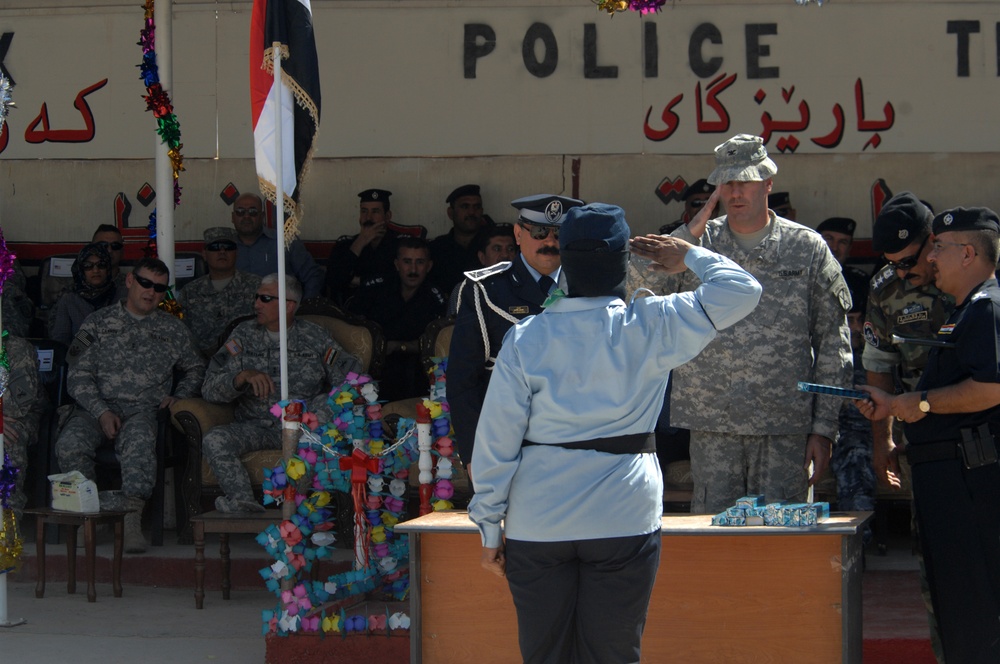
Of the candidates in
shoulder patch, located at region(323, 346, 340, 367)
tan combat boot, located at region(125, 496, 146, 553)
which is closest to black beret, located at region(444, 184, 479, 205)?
shoulder patch, located at region(323, 346, 340, 367)

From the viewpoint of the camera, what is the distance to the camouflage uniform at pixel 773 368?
15.3ft

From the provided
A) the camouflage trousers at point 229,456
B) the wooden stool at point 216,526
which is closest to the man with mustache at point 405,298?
the camouflage trousers at point 229,456

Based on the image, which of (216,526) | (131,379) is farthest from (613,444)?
(131,379)

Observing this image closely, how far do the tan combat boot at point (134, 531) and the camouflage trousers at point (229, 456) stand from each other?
19.1 inches

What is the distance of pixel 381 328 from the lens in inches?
312

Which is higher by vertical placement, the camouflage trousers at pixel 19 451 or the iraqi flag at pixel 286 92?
the iraqi flag at pixel 286 92

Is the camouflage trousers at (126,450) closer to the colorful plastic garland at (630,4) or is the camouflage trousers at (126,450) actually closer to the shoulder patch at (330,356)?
the shoulder patch at (330,356)

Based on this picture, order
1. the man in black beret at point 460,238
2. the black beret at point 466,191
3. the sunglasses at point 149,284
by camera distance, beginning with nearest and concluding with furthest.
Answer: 1. the sunglasses at point 149,284
2. the man in black beret at point 460,238
3. the black beret at point 466,191

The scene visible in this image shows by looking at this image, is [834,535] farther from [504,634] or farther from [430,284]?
[430,284]

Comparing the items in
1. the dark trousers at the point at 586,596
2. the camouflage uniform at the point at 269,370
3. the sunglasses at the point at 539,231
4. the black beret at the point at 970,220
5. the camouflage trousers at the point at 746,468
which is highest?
the sunglasses at the point at 539,231

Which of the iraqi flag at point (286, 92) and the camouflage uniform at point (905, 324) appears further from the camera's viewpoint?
the iraqi flag at point (286, 92)

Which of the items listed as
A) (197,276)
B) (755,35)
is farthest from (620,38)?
(197,276)

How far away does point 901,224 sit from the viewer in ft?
15.3

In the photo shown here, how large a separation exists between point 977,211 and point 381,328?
4.45 meters
